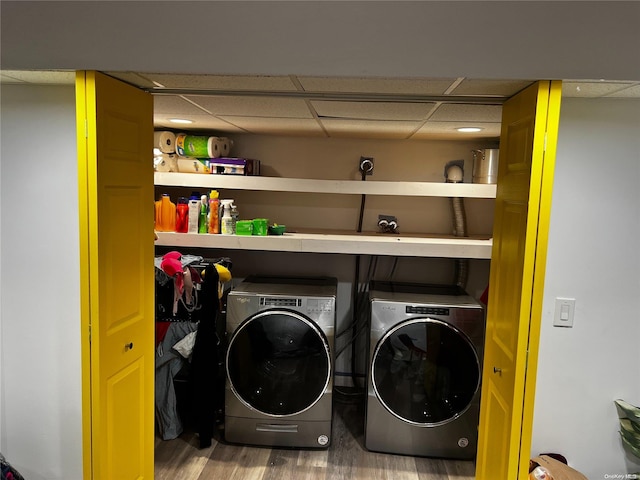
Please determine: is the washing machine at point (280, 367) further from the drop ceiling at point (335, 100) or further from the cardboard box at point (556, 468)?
the cardboard box at point (556, 468)

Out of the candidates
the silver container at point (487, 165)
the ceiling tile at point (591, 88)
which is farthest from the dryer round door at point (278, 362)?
the ceiling tile at point (591, 88)

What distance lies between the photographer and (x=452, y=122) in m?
2.35

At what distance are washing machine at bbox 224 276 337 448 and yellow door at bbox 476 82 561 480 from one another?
1.14m

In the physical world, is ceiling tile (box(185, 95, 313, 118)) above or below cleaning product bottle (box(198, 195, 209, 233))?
above

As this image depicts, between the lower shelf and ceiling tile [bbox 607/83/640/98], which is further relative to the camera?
the lower shelf

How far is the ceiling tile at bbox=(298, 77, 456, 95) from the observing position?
1.45 m

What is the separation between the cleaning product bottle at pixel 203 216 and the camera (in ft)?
9.57

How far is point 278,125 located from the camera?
272cm

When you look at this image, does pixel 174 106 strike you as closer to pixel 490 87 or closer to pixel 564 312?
pixel 490 87

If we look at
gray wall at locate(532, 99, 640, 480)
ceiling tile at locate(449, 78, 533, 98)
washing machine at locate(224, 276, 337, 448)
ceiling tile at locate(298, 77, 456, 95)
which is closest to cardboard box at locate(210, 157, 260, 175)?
washing machine at locate(224, 276, 337, 448)

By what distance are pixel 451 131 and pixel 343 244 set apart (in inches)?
36.0

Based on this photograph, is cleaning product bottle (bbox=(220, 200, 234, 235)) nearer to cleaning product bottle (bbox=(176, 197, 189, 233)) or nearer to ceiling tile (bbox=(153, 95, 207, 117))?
cleaning product bottle (bbox=(176, 197, 189, 233))

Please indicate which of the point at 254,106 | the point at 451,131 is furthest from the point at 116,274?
the point at 451,131

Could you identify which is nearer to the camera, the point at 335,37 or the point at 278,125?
the point at 335,37
